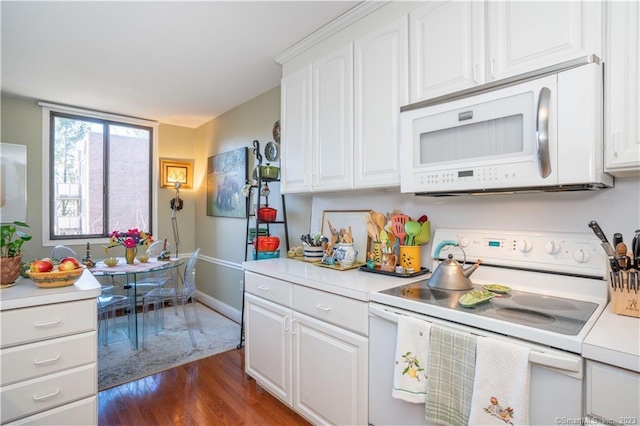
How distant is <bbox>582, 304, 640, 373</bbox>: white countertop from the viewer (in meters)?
0.87

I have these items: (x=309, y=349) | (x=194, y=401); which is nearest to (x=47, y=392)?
(x=194, y=401)

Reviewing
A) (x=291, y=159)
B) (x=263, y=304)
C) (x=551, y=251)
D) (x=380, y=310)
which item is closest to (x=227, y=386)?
(x=263, y=304)

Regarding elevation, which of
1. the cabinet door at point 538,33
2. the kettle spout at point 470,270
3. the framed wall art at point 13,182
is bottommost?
the kettle spout at point 470,270

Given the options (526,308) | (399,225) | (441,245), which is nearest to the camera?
(526,308)

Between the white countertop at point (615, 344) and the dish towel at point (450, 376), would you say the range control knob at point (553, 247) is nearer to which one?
the white countertop at point (615, 344)

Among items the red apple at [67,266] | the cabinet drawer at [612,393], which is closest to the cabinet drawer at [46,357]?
the red apple at [67,266]

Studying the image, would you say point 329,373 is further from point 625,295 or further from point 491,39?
point 491,39

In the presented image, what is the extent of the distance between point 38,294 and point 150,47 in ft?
6.08

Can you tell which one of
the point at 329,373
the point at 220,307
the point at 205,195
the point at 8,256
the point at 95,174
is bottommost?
the point at 220,307

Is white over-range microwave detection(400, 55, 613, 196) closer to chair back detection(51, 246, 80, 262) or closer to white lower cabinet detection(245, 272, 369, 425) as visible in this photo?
white lower cabinet detection(245, 272, 369, 425)

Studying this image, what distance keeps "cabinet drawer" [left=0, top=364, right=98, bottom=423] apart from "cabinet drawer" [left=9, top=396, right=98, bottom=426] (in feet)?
0.08

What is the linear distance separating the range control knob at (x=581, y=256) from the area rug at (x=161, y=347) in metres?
2.78

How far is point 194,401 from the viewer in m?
2.23

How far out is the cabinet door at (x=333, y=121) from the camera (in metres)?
2.08
